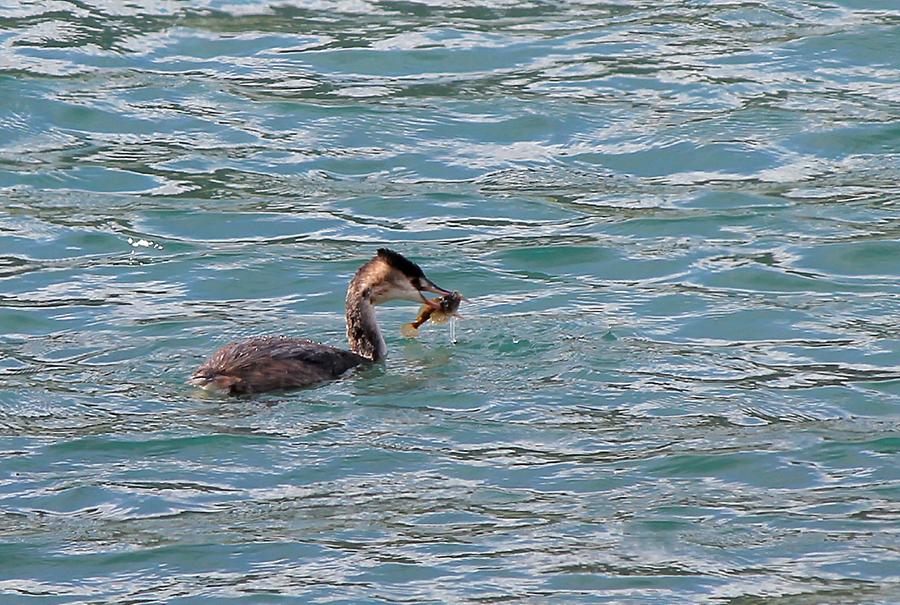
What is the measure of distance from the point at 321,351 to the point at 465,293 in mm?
1758

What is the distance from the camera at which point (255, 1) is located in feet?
56.8

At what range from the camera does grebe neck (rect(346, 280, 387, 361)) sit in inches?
400

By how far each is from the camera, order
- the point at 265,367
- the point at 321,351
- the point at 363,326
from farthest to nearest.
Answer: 1. the point at 363,326
2. the point at 321,351
3. the point at 265,367

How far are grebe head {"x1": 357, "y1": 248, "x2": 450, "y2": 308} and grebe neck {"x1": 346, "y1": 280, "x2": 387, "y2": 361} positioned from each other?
0.15 feet

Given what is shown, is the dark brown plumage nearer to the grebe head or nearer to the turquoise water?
the turquoise water

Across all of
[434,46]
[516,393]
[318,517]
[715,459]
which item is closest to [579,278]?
[516,393]

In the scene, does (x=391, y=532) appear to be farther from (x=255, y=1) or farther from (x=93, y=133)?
(x=255, y=1)

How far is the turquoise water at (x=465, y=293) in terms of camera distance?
7.51m

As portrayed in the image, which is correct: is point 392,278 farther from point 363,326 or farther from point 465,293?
point 465,293

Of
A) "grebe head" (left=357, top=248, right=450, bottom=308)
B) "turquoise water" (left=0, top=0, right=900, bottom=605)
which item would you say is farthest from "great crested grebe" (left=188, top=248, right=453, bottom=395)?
"turquoise water" (left=0, top=0, right=900, bottom=605)

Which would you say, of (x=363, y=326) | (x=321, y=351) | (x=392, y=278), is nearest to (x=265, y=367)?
(x=321, y=351)

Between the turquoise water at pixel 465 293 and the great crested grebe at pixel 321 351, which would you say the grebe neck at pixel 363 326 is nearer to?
the great crested grebe at pixel 321 351

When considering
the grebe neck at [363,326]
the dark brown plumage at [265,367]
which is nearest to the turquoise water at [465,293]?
the dark brown plumage at [265,367]

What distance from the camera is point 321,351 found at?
9.69 metres
